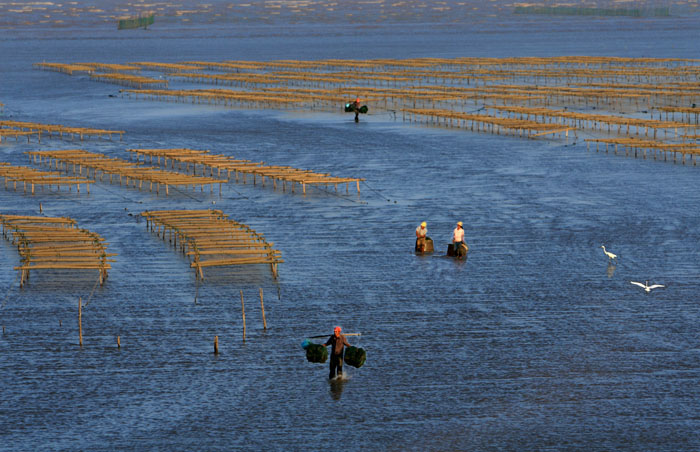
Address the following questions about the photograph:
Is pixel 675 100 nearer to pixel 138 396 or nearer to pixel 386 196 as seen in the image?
pixel 386 196

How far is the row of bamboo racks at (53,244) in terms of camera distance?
60.9 metres

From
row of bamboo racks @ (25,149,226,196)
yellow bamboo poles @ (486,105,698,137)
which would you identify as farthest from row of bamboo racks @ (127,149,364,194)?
yellow bamboo poles @ (486,105,698,137)

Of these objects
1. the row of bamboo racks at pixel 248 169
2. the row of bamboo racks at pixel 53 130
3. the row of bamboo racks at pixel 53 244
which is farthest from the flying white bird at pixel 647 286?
the row of bamboo racks at pixel 53 130

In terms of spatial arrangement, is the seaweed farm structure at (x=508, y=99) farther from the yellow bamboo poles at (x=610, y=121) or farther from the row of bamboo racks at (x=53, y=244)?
the row of bamboo racks at (x=53, y=244)

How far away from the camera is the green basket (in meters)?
44.0

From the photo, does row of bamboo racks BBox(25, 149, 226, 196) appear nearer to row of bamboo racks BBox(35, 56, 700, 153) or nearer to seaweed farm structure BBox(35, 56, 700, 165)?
row of bamboo racks BBox(35, 56, 700, 153)

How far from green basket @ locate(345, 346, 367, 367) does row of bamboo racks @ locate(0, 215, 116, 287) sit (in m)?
20.3

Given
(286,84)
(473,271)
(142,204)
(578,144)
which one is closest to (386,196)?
(142,204)

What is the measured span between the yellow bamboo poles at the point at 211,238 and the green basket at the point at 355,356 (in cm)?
1701

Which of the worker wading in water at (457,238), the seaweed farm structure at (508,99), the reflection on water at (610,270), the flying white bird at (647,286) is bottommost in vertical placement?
the seaweed farm structure at (508,99)

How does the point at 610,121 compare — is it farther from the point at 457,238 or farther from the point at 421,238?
the point at 457,238

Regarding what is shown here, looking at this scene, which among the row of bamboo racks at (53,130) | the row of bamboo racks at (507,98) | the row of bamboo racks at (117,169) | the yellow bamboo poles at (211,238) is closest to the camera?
the yellow bamboo poles at (211,238)

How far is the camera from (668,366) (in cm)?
4556

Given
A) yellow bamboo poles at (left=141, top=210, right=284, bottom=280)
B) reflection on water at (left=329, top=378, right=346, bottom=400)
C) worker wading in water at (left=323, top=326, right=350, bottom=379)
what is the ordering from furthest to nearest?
yellow bamboo poles at (left=141, top=210, right=284, bottom=280)
worker wading in water at (left=323, top=326, right=350, bottom=379)
reflection on water at (left=329, top=378, right=346, bottom=400)
